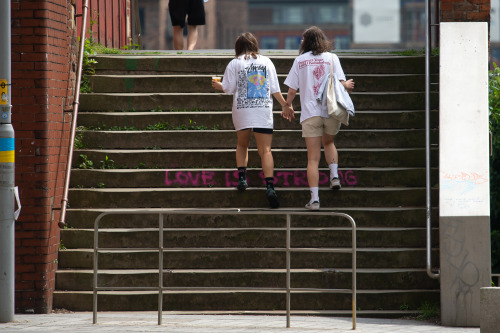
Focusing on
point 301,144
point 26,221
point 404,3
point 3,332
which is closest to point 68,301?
point 26,221

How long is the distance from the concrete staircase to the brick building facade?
27cm

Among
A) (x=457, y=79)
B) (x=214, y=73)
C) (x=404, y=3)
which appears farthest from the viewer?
(x=404, y=3)

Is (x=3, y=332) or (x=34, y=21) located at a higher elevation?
(x=34, y=21)

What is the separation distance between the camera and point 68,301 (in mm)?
9258

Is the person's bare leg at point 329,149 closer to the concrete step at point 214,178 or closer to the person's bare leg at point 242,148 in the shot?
the concrete step at point 214,178

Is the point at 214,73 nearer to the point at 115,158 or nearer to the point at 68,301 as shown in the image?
the point at 115,158

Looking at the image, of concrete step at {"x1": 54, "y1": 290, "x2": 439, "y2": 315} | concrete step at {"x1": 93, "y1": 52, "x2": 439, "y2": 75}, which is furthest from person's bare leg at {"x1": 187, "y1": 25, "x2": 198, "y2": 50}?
concrete step at {"x1": 54, "y1": 290, "x2": 439, "y2": 315}

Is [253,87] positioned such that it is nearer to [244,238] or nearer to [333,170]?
[333,170]

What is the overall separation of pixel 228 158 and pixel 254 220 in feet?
3.74

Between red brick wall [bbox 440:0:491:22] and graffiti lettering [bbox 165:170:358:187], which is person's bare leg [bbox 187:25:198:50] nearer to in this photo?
graffiti lettering [bbox 165:170:358:187]

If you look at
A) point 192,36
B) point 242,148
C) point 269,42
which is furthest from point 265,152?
point 269,42

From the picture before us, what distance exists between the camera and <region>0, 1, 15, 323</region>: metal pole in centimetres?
827

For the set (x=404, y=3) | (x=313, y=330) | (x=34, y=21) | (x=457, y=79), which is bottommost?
(x=313, y=330)

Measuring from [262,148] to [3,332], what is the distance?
356cm
